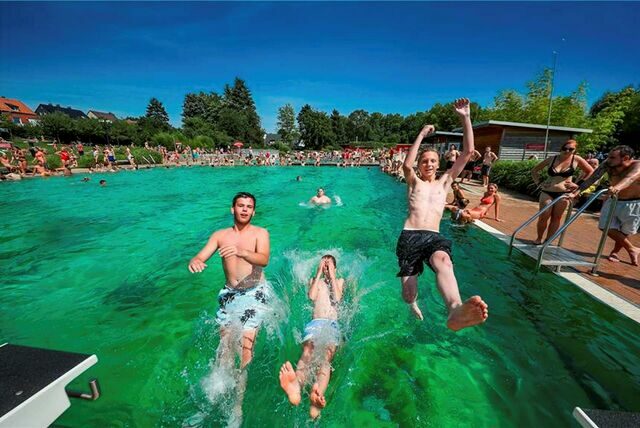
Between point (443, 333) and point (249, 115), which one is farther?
point (249, 115)

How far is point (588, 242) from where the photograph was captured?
6031 mm

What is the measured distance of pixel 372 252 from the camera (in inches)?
282

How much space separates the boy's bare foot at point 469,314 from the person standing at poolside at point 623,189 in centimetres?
393

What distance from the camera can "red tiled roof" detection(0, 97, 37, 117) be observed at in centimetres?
6864

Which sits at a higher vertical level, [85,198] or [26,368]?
[26,368]

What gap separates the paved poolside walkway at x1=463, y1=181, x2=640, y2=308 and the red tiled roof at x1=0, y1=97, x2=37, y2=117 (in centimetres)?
10158

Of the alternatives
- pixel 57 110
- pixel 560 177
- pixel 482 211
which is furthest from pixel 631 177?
pixel 57 110

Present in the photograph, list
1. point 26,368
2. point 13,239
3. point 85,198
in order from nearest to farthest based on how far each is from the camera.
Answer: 1. point 26,368
2. point 13,239
3. point 85,198

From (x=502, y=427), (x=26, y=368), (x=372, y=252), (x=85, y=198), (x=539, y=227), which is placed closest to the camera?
(x=26, y=368)

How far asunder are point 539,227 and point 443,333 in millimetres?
3880

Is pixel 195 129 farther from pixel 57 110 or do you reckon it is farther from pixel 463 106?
pixel 57 110

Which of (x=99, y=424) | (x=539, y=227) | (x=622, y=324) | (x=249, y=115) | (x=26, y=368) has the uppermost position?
(x=249, y=115)

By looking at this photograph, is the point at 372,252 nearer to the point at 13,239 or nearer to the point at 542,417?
the point at 542,417

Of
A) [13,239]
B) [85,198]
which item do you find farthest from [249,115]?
[13,239]
